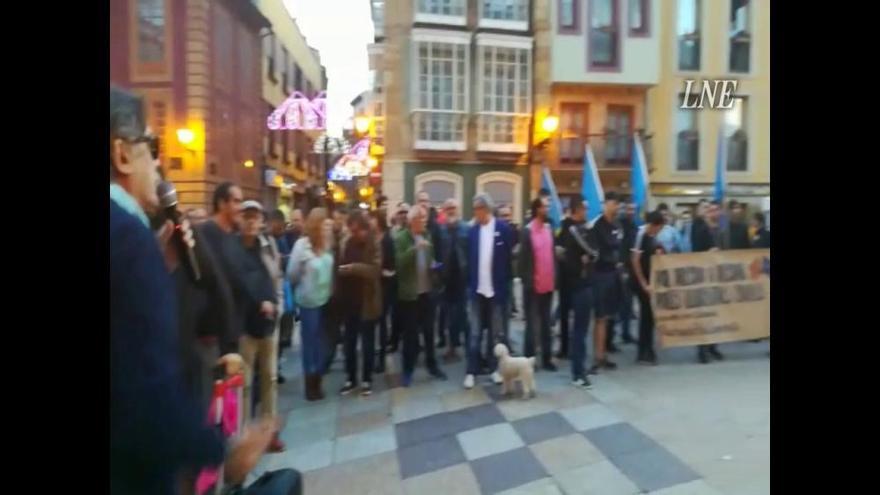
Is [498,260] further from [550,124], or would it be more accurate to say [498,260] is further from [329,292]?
[550,124]

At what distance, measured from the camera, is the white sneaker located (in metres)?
2.27

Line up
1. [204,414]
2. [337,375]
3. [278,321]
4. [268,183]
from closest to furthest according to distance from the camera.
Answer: [204,414]
[268,183]
[278,321]
[337,375]

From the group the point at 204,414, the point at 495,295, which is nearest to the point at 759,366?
the point at 495,295

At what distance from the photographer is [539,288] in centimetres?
253

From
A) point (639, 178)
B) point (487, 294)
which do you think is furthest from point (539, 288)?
point (639, 178)

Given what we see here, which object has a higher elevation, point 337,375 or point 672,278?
point 672,278

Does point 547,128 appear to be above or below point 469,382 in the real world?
above

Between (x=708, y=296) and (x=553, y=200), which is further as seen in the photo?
(x=708, y=296)

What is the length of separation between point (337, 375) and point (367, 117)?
89 cm

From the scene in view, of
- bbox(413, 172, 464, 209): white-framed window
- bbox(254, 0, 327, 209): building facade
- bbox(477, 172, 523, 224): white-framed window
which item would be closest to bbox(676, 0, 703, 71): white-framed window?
bbox(477, 172, 523, 224): white-framed window

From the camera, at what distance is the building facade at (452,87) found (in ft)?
4.62

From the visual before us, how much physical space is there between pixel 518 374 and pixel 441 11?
125cm
